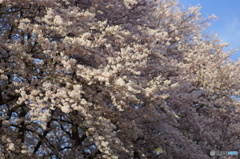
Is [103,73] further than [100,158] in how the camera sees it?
No

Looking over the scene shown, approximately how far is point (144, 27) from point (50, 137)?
27.4 feet

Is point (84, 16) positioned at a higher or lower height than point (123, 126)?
higher

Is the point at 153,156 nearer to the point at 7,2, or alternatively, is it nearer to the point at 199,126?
the point at 199,126

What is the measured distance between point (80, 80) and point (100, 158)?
10.5 feet

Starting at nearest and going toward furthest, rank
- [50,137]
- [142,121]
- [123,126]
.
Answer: [123,126] → [142,121] → [50,137]

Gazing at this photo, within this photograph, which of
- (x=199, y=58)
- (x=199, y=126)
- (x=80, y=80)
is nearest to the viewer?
(x=80, y=80)

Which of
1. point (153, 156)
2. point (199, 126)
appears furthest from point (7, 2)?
point (199, 126)

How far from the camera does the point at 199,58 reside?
17672 mm

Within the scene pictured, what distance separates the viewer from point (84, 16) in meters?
8.88

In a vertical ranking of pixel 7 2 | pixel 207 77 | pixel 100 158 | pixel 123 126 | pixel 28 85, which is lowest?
pixel 100 158

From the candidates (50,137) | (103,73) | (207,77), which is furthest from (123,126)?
(207,77)

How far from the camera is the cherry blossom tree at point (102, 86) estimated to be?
306 inches

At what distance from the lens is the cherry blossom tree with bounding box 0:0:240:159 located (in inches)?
306

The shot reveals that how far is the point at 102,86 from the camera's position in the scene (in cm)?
853
